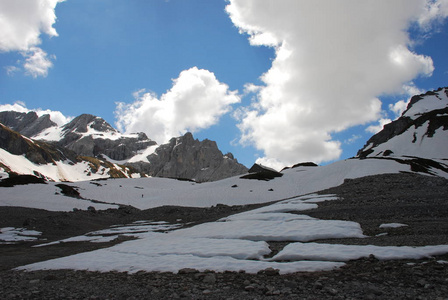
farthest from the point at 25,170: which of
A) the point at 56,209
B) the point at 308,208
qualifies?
the point at 308,208

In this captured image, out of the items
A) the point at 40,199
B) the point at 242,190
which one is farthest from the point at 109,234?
the point at 242,190

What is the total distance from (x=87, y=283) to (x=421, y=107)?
240 metres

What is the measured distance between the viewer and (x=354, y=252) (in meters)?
9.50

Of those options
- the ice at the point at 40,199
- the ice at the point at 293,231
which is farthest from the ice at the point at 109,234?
the ice at the point at 40,199

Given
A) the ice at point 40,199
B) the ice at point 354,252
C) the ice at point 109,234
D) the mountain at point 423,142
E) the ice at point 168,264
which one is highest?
the mountain at point 423,142

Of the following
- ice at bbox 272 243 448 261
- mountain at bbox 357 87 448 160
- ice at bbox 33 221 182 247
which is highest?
mountain at bbox 357 87 448 160

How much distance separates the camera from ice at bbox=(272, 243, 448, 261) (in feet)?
29.3

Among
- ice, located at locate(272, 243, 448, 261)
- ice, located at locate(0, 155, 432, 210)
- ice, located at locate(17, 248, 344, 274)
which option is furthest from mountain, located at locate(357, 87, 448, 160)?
ice, located at locate(17, 248, 344, 274)

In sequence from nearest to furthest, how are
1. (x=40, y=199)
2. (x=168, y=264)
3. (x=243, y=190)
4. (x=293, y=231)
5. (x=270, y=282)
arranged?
(x=270, y=282) → (x=168, y=264) → (x=293, y=231) → (x=40, y=199) → (x=243, y=190)

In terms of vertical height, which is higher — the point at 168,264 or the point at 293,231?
the point at 293,231

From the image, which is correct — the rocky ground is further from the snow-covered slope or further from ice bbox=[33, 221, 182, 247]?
the snow-covered slope

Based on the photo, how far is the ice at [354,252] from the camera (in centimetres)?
892

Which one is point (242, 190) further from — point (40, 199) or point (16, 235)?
point (16, 235)

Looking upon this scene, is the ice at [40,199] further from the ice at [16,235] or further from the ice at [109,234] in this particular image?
the ice at [109,234]
